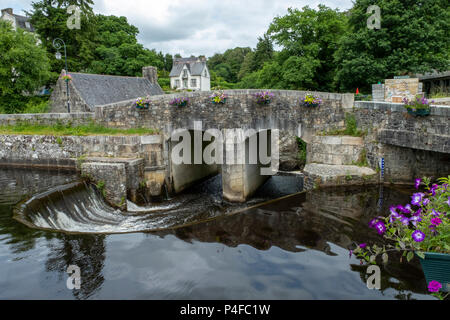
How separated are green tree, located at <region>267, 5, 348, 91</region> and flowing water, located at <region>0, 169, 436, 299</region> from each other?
12.3m

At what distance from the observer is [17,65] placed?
61.3 ft

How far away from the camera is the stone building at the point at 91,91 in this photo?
19531 millimetres

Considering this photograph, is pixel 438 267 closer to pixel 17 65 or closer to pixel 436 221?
pixel 436 221

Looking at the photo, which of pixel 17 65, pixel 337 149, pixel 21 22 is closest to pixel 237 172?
pixel 337 149

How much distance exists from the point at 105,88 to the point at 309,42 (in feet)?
46.0

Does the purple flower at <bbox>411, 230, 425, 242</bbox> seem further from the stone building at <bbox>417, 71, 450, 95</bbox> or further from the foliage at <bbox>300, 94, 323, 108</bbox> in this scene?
the stone building at <bbox>417, 71, 450, 95</bbox>

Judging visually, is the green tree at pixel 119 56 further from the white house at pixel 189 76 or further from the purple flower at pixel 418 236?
the purple flower at pixel 418 236

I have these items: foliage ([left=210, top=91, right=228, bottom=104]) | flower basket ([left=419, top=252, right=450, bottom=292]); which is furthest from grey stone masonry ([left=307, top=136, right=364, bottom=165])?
flower basket ([left=419, top=252, right=450, bottom=292])

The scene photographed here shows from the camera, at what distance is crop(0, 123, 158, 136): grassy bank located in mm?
13805

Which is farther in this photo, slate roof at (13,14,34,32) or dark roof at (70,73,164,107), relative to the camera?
slate roof at (13,14,34,32)

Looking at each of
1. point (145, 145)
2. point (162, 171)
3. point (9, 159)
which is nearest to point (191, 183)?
point (162, 171)

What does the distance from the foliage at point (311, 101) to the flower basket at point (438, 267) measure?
28.7ft

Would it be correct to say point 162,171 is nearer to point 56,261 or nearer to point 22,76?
point 56,261

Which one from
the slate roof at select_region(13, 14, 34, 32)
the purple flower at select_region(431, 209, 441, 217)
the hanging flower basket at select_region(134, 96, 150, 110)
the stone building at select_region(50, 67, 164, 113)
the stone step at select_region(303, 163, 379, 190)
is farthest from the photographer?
the slate roof at select_region(13, 14, 34, 32)
